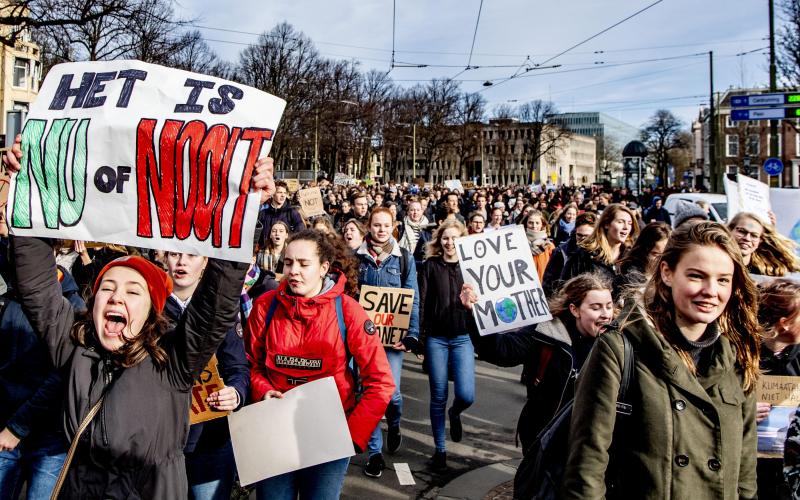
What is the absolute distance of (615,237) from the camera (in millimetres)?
5641

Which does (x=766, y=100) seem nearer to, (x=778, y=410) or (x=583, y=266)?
(x=583, y=266)

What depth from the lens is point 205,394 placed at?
10.8 ft

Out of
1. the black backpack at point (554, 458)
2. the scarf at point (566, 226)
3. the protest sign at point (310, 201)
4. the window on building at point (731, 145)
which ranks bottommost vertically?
the black backpack at point (554, 458)

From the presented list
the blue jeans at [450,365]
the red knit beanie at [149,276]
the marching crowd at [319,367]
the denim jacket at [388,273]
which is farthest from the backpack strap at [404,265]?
the red knit beanie at [149,276]

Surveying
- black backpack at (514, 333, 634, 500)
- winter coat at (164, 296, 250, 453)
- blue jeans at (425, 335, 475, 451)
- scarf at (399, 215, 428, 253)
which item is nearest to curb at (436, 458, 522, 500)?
blue jeans at (425, 335, 475, 451)

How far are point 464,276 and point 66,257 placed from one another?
3.60 m

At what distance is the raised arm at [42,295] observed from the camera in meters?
2.60

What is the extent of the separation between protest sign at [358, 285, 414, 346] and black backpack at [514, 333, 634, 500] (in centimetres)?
307

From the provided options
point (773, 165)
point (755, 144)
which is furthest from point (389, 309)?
point (755, 144)

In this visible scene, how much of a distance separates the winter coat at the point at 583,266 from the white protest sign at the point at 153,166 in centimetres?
347

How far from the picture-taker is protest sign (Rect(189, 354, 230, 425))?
3.24 metres

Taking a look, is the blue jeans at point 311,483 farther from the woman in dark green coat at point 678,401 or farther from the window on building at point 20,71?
the window on building at point 20,71

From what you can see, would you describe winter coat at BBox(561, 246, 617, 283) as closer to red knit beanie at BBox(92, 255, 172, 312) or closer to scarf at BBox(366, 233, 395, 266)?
scarf at BBox(366, 233, 395, 266)

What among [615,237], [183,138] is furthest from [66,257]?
[615,237]
